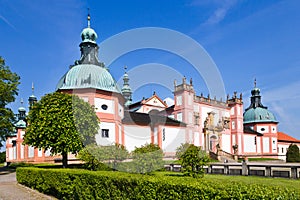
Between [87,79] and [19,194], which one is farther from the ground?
[87,79]

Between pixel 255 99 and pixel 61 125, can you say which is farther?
pixel 255 99

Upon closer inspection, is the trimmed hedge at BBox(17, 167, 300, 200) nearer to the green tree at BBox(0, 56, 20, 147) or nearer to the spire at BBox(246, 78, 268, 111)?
Result: the green tree at BBox(0, 56, 20, 147)

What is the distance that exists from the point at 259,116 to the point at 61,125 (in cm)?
4846

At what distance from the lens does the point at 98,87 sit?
98.2ft

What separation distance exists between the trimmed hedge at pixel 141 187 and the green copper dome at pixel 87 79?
16.3 m

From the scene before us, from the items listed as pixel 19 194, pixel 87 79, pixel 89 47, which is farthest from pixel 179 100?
pixel 19 194

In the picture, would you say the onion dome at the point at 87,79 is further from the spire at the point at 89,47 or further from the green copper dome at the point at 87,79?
the spire at the point at 89,47

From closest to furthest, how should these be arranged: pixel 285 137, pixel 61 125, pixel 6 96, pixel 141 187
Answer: pixel 141 187
pixel 61 125
pixel 6 96
pixel 285 137

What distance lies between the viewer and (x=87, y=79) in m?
30.0

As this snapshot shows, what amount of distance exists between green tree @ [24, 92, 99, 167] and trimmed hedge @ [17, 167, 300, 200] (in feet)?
13.4

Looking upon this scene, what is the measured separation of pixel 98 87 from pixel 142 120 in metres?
9.94

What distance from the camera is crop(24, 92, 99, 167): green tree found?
60.3ft

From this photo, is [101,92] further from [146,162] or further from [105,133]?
[146,162]

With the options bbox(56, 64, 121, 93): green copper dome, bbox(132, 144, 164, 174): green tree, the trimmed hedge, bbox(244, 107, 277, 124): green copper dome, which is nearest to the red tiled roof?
bbox(244, 107, 277, 124): green copper dome
